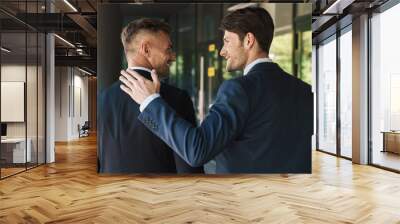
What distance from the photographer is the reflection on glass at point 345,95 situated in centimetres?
961

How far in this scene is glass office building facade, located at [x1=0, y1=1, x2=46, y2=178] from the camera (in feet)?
23.6

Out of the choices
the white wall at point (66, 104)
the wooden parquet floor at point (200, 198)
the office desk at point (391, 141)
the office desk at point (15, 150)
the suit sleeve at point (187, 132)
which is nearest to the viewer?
the suit sleeve at point (187, 132)

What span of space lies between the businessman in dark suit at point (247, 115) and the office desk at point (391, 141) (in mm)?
3960

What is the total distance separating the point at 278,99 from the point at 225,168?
2.68 feet

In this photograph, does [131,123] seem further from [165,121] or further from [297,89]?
[165,121]

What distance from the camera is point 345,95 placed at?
32.7ft

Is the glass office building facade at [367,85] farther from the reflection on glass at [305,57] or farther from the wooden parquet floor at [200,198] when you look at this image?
the reflection on glass at [305,57]

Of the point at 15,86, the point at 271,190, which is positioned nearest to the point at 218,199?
the point at 271,190

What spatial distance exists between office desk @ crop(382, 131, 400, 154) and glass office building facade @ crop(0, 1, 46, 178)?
22.7 ft

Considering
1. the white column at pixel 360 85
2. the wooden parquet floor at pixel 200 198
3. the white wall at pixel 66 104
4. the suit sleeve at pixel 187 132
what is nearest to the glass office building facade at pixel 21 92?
the wooden parquet floor at pixel 200 198

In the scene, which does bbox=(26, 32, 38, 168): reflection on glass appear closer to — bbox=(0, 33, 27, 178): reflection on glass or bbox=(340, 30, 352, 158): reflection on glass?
bbox=(0, 33, 27, 178): reflection on glass

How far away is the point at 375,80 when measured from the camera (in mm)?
8531

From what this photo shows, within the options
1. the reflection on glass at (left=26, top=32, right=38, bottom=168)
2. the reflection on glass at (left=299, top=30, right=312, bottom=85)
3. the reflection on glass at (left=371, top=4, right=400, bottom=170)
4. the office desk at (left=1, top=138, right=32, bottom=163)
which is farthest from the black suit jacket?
the reflection on glass at (left=371, top=4, right=400, bottom=170)

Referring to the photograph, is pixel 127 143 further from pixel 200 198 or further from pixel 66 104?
pixel 66 104
